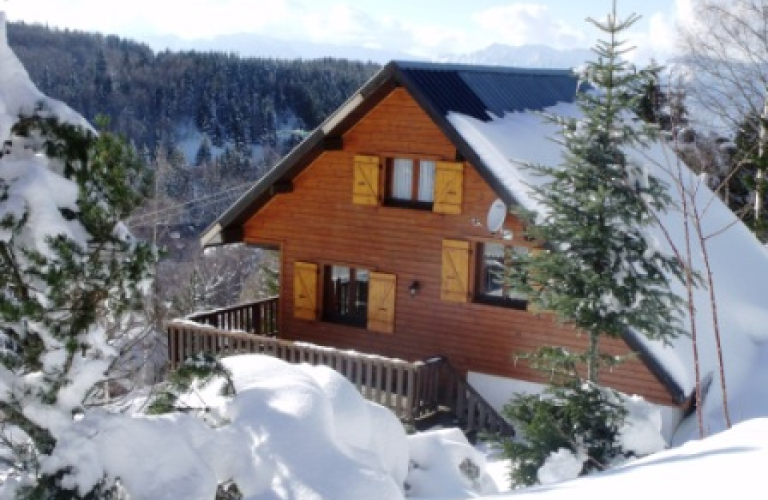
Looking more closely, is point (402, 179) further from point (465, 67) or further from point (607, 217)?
point (607, 217)

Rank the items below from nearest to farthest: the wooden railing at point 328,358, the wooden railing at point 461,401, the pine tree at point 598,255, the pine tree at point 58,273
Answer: the pine tree at point 58,273 < the pine tree at point 598,255 < the wooden railing at point 328,358 < the wooden railing at point 461,401

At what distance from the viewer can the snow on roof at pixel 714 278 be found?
40.9 ft

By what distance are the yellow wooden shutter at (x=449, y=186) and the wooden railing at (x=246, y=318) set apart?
3983 mm

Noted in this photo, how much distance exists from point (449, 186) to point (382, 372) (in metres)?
3.03

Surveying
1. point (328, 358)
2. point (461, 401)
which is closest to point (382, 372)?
point (328, 358)

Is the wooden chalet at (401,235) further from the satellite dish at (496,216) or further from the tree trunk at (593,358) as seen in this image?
the tree trunk at (593,358)

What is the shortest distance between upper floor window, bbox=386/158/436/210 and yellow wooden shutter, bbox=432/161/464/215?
0.28m

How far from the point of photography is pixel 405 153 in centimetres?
1438

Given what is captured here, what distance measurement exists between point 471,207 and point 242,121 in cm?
7138

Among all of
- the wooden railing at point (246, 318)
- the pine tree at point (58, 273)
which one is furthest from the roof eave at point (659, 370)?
the pine tree at point (58, 273)

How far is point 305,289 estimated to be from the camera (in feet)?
50.7

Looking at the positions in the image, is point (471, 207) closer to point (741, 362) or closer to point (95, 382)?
point (741, 362)

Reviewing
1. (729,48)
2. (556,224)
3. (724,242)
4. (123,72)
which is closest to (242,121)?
(123,72)

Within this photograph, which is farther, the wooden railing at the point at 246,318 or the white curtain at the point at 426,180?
the wooden railing at the point at 246,318
